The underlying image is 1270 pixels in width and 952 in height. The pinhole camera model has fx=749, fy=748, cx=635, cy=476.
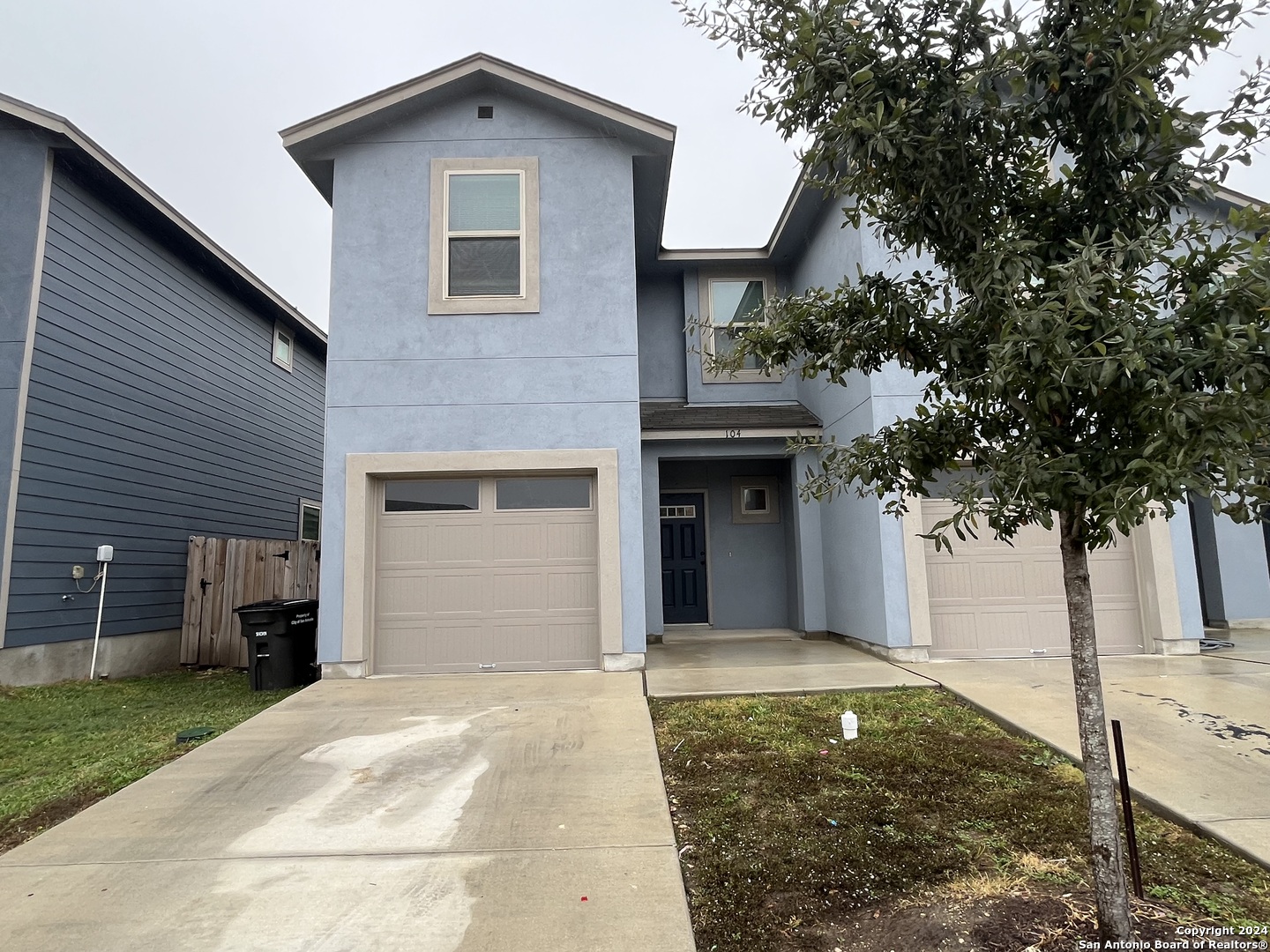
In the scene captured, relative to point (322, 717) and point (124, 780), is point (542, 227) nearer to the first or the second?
point (322, 717)

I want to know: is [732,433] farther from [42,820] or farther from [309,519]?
[309,519]

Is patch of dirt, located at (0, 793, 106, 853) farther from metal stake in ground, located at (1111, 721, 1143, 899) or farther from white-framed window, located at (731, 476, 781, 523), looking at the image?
white-framed window, located at (731, 476, 781, 523)

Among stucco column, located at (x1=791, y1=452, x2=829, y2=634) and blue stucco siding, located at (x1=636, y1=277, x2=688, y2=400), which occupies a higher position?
blue stucco siding, located at (x1=636, y1=277, x2=688, y2=400)

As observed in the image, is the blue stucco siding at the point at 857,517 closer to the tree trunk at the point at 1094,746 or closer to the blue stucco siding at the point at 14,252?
the tree trunk at the point at 1094,746

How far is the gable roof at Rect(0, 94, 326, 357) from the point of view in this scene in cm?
821

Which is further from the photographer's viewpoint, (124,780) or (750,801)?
(124,780)

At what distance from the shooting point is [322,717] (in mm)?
6090

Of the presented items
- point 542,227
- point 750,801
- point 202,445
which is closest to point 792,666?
point 750,801

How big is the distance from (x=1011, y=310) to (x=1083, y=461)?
0.58 meters

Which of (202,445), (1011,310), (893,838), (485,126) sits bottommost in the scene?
(893,838)

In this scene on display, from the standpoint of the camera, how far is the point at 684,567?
444 inches

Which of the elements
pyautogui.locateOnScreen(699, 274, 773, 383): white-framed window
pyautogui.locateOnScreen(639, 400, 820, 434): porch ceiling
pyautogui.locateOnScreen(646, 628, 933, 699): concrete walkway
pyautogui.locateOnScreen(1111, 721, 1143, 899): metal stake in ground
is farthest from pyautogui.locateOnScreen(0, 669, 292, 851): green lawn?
pyautogui.locateOnScreen(699, 274, 773, 383): white-framed window

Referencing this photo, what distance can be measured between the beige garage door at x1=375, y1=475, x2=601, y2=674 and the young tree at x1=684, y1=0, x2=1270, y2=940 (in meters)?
5.01

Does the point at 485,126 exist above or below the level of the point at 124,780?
above
